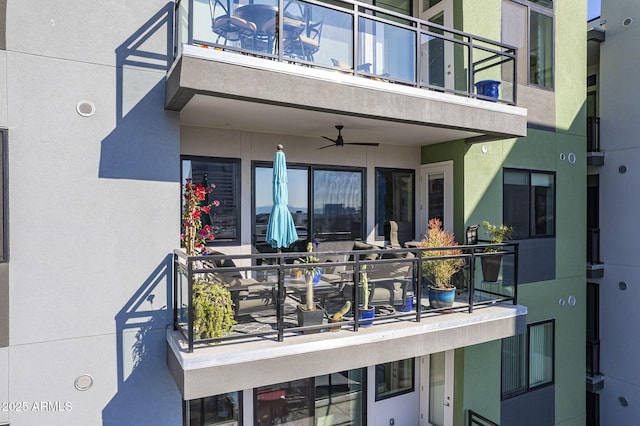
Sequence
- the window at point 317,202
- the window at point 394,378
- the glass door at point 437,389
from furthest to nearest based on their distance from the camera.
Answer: the window at point 394,378 → the glass door at point 437,389 → the window at point 317,202

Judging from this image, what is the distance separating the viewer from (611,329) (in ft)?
34.7

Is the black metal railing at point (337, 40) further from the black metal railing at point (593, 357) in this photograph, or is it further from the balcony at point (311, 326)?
the black metal railing at point (593, 357)

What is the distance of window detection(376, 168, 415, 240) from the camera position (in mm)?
8352

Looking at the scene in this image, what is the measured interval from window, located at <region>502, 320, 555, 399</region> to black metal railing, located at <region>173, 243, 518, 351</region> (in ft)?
8.50

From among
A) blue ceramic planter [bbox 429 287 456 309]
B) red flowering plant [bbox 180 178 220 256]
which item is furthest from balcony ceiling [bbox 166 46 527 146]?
blue ceramic planter [bbox 429 287 456 309]

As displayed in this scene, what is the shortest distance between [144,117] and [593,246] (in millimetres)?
11710

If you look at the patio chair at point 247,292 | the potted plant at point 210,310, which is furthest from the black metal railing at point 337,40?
the potted plant at point 210,310

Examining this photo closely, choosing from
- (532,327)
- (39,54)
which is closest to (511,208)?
(532,327)

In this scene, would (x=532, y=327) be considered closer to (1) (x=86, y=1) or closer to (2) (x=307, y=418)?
(2) (x=307, y=418)

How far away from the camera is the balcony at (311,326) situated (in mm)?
4457

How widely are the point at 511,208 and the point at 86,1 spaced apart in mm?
8219

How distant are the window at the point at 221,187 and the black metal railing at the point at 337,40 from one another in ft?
6.76

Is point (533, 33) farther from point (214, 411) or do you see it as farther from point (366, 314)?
point (214, 411)

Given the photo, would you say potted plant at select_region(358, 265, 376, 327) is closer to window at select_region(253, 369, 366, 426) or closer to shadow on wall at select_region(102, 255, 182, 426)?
window at select_region(253, 369, 366, 426)
